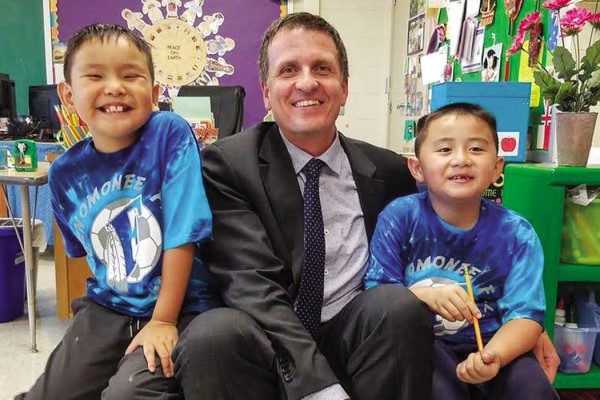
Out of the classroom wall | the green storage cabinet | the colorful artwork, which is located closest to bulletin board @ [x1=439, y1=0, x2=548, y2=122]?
the green storage cabinet

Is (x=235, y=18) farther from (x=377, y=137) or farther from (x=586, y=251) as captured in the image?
(x=586, y=251)

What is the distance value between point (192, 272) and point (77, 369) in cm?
31

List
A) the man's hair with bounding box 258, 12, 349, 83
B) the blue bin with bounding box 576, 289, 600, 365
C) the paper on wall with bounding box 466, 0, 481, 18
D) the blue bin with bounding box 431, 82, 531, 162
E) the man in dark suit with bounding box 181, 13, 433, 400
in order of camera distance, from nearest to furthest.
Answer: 1. the man in dark suit with bounding box 181, 13, 433, 400
2. the man's hair with bounding box 258, 12, 349, 83
3. the blue bin with bounding box 576, 289, 600, 365
4. the blue bin with bounding box 431, 82, 531, 162
5. the paper on wall with bounding box 466, 0, 481, 18

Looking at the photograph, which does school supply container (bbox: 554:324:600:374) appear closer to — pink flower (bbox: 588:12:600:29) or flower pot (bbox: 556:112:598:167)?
flower pot (bbox: 556:112:598:167)

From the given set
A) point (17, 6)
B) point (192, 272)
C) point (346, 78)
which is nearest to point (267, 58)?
point (346, 78)

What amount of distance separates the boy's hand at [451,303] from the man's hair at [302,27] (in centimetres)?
56

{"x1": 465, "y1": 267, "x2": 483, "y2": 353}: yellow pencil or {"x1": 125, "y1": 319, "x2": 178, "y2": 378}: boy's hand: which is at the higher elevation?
{"x1": 465, "y1": 267, "x2": 483, "y2": 353}: yellow pencil

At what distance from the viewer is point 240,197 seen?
1128mm

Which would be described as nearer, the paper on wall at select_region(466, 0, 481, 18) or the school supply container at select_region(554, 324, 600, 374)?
the school supply container at select_region(554, 324, 600, 374)

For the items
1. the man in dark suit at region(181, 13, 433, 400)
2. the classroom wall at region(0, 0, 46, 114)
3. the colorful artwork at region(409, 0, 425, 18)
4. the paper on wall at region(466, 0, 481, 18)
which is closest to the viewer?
the man in dark suit at region(181, 13, 433, 400)

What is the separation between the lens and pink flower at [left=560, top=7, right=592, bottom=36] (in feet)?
4.46

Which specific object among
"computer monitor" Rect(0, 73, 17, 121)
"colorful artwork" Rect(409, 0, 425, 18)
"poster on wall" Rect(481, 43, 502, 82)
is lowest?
"computer monitor" Rect(0, 73, 17, 121)

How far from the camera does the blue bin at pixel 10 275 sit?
2.28m

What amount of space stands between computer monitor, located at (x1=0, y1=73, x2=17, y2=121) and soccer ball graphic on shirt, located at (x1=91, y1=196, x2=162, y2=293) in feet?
9.10
